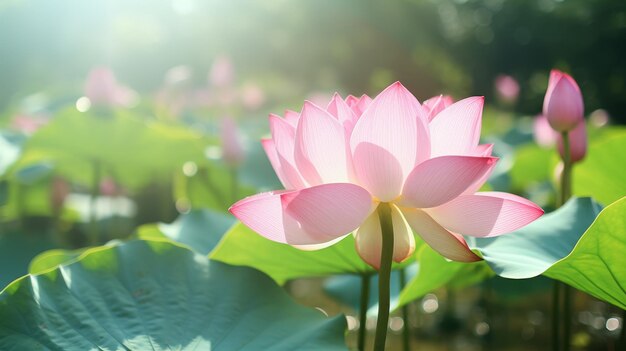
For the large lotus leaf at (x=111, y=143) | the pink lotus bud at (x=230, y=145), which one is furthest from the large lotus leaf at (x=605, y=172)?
the large lotus leaf at (x=111, y=143)

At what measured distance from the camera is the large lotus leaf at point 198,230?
3.59 feet

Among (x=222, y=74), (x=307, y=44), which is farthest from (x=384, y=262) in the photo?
(x=307, y=44)

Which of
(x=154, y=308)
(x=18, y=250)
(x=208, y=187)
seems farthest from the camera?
(x=208, y=187)

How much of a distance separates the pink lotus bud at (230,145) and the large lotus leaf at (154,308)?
2.52 ft

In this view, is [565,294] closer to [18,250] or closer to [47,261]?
[47,261]

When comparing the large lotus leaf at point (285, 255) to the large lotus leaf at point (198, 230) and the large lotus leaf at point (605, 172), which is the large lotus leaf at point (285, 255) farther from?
the large lotus leaf at point (605, 172)

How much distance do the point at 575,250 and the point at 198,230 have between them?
728 millimetres

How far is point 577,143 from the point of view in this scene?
0.94 meters

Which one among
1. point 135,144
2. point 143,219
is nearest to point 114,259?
point 135,144

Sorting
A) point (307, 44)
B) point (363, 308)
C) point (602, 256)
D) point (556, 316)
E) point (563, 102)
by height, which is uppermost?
point (307, 44)

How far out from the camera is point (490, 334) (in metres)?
1.60

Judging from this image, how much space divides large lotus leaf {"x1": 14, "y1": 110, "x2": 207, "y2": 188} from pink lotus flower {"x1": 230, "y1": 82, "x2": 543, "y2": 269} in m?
0.94

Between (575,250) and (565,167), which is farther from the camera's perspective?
(565,167)

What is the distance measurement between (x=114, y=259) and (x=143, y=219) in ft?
6.77
